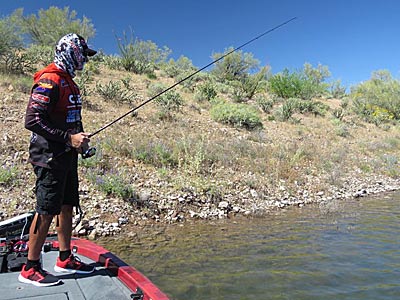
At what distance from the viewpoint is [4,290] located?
277 centimetres

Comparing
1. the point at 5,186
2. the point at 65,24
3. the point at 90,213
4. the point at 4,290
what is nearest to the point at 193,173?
the point at 90,213

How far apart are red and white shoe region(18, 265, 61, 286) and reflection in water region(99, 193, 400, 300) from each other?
1.36 meters

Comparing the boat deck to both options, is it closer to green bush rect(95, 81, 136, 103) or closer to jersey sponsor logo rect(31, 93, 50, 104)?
jersey sponsor logo rect(31, 93, 50, 104)

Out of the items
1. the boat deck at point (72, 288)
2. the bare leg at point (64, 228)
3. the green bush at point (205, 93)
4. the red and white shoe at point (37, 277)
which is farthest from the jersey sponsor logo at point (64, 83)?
the green bush at point (205, 93)

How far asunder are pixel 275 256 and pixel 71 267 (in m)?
2.85

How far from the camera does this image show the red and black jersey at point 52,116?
113 inches

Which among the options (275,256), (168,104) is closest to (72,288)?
(275,256)

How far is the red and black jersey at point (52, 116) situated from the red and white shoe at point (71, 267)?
34.1 inches

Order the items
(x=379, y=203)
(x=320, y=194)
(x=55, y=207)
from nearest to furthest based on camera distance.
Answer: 1. (x=55, y=207)
2. (x=379, y=203)
3. (x=320, y=194)

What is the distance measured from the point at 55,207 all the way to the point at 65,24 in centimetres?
2044

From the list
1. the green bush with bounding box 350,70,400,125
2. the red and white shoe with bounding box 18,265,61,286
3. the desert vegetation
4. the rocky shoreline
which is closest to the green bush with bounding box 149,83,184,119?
the desert vegetation

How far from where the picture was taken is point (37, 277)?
293 cm

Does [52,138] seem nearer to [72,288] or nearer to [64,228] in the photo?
[64,228]

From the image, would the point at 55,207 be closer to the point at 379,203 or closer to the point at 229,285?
the point at 229,285
